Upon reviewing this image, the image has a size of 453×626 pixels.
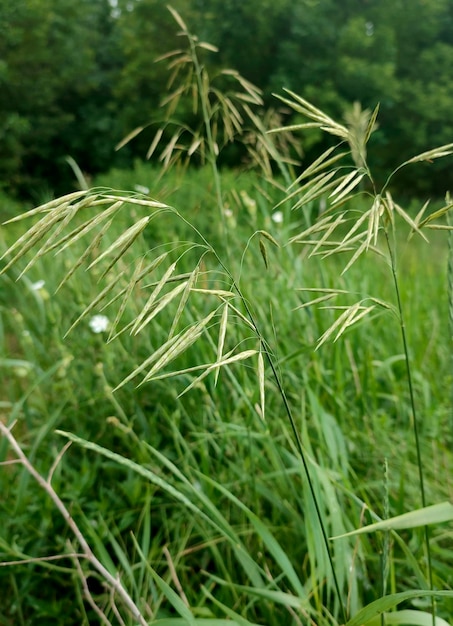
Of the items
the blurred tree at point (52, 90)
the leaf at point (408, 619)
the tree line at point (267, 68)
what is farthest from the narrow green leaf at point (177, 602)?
the tree line at point (267, 68)

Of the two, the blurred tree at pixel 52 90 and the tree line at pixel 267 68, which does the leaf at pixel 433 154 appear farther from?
the tree line at pixel 267 68

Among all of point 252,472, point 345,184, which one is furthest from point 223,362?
point 252,472

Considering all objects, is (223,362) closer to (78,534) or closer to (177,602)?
(78,534)

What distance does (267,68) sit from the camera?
14.5 metres

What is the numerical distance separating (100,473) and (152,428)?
0.69 feet

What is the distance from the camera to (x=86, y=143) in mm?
15641

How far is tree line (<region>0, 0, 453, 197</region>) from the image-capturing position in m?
13.1

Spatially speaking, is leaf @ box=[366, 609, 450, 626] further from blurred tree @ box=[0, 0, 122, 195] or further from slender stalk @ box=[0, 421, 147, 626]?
blurred tree @ box=[0, 0, 122, 195]

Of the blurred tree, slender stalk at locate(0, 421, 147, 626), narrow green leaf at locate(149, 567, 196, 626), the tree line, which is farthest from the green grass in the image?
the tree line

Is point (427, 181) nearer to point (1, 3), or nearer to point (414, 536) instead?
point (1, 3)

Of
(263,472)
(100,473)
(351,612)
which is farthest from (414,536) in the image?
(100,473)

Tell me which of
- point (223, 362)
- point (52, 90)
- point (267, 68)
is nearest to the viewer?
point (223, 362)

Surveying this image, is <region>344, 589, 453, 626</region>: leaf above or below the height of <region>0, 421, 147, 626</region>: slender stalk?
below

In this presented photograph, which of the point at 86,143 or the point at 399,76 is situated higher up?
the point at 399,76
